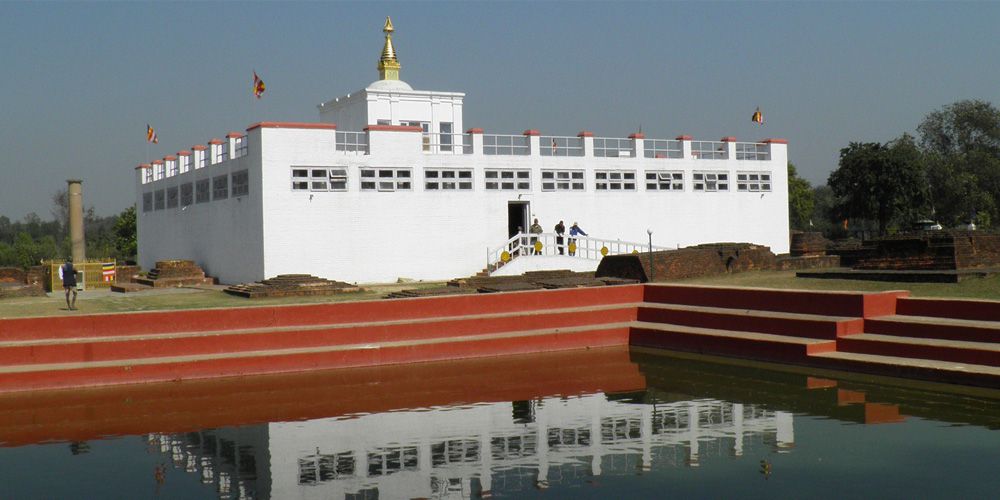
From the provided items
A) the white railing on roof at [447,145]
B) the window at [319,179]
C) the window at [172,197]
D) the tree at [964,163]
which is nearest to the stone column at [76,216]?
the window at [172,197]

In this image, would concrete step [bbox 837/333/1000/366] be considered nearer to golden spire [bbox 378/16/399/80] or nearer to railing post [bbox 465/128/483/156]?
railing post [bbox 465/128/483/156]

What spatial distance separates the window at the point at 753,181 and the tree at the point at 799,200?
42.8 m

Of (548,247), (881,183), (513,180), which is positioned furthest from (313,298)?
(881,183)

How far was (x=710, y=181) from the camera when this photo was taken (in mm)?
34031

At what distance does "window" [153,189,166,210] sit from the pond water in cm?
2278

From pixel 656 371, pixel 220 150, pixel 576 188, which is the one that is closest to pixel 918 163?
pixel 576 188

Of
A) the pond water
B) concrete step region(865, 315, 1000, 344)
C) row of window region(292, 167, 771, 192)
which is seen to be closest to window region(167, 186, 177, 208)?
row of window region(292, 167, 771, 192)

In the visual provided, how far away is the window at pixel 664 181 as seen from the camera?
32.9 metres

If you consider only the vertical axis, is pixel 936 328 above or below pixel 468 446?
above

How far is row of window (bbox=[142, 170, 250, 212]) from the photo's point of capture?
1105 inches

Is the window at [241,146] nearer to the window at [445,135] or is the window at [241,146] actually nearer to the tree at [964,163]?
the window at [445,135]

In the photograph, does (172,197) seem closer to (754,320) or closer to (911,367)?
(754,320)

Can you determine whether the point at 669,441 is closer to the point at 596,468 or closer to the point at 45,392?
the point at 596,468

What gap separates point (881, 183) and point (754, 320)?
36.3 m
